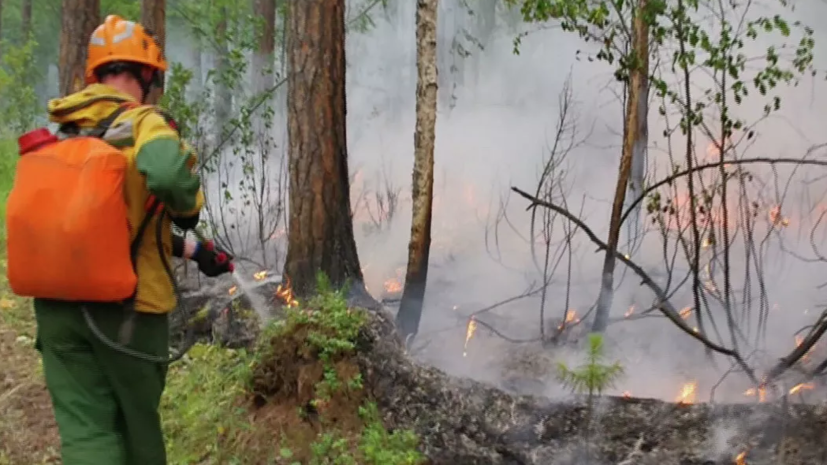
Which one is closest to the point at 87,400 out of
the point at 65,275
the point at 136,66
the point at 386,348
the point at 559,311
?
the point at 65,275

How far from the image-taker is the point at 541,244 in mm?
11562

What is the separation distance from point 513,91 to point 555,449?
68.9 ft

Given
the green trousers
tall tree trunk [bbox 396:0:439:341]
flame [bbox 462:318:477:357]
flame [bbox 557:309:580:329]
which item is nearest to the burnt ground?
the green trousers

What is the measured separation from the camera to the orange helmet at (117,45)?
277 centimetres

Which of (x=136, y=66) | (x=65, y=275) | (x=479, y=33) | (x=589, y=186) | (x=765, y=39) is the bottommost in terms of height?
(x=65, y=275)

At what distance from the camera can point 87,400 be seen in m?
2.79

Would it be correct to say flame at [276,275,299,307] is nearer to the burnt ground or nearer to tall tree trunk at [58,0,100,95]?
the burnt ground

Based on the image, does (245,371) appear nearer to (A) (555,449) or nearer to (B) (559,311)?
(A) (555,449)

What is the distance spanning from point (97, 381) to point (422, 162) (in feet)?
14.5

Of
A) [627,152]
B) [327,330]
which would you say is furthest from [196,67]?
[327,330]

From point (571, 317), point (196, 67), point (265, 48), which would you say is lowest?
point (571, 317)

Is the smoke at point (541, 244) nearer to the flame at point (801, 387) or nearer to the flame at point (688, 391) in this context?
the flame at point (688, 391)

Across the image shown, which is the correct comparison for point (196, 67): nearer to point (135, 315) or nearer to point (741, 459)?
point (135, 315)

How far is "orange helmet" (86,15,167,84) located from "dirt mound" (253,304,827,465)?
190cm
